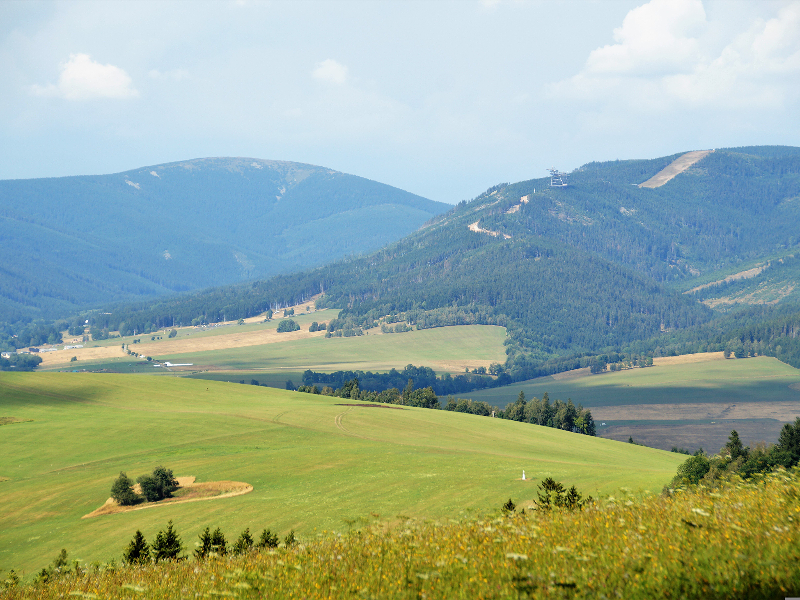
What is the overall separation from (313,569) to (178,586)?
2.81m

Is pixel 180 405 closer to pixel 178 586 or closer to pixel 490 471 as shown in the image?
pixel 490 471

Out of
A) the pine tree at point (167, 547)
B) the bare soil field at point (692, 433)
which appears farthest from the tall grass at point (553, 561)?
the bare soil field at point (692, 433)

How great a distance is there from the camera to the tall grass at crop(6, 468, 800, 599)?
34.4 feet

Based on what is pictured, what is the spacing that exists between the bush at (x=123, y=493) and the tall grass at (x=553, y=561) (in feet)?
155

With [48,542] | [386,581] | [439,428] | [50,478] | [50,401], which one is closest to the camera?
[386,581]

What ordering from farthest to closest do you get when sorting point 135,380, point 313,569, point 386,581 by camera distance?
point 135,380, point 313,569, point 386,581

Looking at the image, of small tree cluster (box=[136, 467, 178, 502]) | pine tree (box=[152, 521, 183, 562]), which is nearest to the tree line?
small tree cluster (box=[136, 467, 178, 502])

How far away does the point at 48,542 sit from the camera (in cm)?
4794

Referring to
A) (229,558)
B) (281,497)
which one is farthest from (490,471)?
(229,558)

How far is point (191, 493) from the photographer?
61.3 m

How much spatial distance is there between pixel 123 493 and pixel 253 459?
56.8ft

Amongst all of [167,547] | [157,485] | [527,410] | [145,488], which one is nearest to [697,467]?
[167,547]

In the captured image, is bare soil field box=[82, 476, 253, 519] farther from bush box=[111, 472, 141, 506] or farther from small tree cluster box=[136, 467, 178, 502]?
small tree cluster box=[136, 467, 178, 502]

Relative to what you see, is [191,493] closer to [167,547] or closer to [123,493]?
[123,493]
